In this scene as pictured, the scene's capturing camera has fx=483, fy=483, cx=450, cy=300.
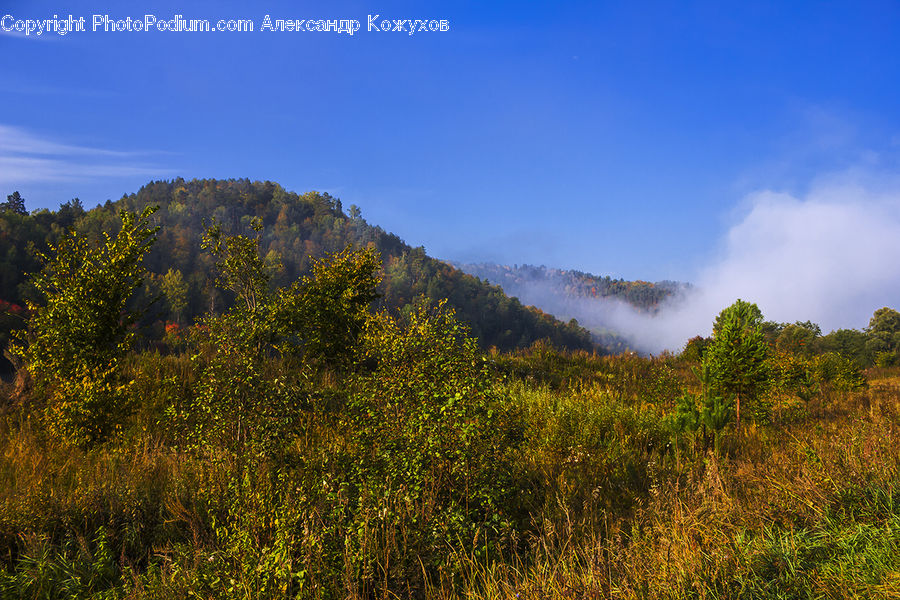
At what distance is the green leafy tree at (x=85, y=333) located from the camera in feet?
19.9

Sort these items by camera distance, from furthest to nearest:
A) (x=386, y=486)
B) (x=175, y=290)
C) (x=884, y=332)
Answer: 1. (x=884, y=332)
2. (x=175, y=290)
3. (x=386, y=486)

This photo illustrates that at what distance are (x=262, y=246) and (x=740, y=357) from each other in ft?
324

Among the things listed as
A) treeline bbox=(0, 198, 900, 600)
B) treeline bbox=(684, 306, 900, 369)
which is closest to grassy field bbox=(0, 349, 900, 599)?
treeline bbox=(0, 198, 900, 600)

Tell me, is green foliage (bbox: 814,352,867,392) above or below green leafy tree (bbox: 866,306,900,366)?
below

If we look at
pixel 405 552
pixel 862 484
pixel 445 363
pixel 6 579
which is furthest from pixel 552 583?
pixel 6 579

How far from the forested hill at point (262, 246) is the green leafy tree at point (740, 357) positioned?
3719 centimetres

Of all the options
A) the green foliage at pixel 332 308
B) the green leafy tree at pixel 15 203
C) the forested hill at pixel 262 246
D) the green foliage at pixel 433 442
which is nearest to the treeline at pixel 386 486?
the green foliage at pixel 433 442

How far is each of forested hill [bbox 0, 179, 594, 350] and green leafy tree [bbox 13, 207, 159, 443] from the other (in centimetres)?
3720

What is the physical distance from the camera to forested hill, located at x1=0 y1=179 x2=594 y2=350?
54.0 meters

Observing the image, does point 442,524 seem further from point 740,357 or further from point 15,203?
point 15,203

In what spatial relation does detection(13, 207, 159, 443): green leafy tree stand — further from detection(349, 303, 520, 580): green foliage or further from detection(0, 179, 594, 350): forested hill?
detection(0, 179, 594, 350): forested hill

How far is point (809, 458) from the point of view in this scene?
15.5 feet

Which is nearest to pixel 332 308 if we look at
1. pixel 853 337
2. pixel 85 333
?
pixel 85 333

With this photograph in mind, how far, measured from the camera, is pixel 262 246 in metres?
97.4
